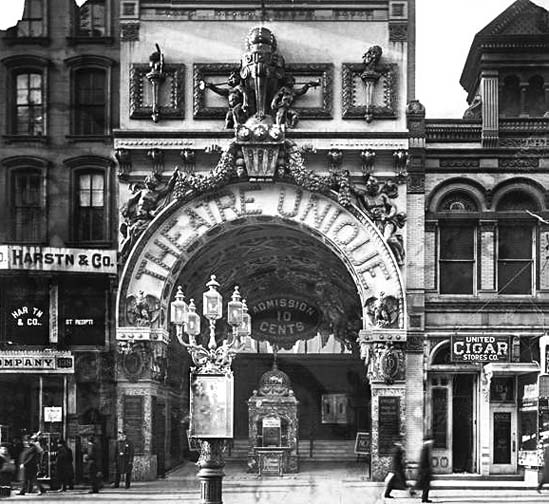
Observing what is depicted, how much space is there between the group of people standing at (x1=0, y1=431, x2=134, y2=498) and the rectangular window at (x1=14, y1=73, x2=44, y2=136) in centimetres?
867

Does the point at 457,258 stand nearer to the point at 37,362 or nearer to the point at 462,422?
the point at 462,422

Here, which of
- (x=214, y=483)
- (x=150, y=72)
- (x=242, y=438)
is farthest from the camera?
(x=242, y=438)

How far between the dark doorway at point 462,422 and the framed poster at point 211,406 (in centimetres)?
1277

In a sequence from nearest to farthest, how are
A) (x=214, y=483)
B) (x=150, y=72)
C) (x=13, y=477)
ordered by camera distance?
(x=214, y=483) → (x=13, y=477) → (x=150, y=72)

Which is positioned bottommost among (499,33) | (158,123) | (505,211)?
(505,211)

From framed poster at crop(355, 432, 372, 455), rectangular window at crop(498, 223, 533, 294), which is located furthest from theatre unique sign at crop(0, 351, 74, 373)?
rectangular window at crop(498, 223, 533, 294)

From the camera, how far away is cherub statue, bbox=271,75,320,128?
110 feet

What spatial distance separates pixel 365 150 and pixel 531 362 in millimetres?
7516

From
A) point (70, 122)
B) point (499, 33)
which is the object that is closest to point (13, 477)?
point (70, 122)

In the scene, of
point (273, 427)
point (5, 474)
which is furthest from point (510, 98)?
point (5, 474)

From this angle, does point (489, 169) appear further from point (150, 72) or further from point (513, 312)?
point (150, 72)

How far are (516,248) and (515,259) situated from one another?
317mm

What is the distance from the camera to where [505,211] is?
3412cm

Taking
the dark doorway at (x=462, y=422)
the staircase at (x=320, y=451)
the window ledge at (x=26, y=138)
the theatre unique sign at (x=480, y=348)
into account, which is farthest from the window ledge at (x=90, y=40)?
the staircase at (x=320, y=451)
